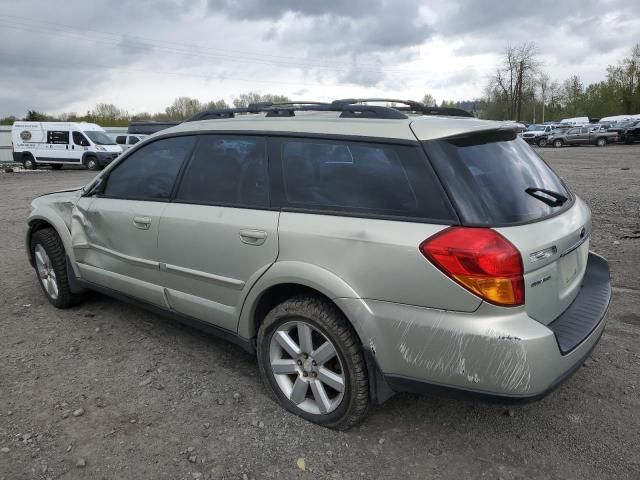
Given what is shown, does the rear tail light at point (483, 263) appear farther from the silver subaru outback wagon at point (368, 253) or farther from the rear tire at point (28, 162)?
the rear tire at point (28, 162)

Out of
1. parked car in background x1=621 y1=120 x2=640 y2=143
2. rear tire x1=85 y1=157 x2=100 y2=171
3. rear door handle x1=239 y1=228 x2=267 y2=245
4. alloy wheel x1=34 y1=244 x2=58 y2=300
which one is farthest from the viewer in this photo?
parked car in background x1=621 y1=120 x2=640 y2=143

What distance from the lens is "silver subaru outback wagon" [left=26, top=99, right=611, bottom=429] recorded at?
230 centimetres


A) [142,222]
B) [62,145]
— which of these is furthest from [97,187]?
[62,145]

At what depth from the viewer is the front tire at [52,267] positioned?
454 centimetres

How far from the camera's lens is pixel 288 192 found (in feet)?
9.52

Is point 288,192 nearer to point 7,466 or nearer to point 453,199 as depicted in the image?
point 453,199

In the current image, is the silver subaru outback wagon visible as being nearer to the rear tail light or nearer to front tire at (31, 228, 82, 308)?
the rear tail light

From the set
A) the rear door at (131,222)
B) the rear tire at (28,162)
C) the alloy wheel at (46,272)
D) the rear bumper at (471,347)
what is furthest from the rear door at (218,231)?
the rear tire at (28,162)

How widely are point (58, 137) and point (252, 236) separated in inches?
1004

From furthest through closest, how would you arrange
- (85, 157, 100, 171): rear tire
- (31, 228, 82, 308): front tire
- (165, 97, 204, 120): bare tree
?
1. (165, 97, 204, 120): bare tree
2. (85, 157, 100, 171): rear tire
3. (31, 228, 82, 308): front tire

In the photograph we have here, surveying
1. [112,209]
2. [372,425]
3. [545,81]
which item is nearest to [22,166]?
[112,209]

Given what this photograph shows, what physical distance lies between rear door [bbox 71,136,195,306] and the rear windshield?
→ 179 cm

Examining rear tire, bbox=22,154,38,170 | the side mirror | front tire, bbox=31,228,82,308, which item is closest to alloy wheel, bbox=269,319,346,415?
the side mirror

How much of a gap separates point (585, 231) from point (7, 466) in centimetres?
321
